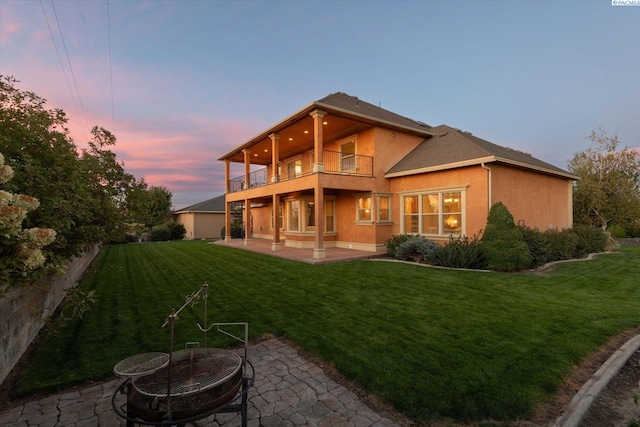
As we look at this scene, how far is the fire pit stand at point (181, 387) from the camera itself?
206 centimetres

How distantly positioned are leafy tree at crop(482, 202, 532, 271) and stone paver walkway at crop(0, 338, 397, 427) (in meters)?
8.65

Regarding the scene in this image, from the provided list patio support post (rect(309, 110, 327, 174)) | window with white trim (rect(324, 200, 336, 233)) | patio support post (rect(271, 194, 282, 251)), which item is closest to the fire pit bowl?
patio support post (rect(309, 110, 327, 174))

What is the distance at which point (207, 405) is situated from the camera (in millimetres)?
2193

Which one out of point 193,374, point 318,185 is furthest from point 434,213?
point 193,374

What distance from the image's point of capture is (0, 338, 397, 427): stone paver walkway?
263 centimetres

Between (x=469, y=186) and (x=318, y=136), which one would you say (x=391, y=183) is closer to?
(x=469, y=186)

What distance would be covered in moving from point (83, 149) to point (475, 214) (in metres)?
13.9

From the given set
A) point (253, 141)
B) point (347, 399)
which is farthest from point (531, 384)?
point (253, 141)

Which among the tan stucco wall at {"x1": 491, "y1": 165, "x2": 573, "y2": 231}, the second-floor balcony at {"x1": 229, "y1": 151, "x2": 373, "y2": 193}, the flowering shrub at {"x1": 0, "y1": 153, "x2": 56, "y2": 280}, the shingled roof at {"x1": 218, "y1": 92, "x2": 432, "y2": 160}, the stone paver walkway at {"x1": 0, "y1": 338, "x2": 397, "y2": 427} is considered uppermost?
the shingled roof at {"x1": 218, "y1": 92, "x2": 432, "y2": 160}

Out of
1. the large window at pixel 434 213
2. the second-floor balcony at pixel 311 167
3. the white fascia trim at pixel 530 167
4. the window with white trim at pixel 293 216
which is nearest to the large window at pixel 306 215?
the window with white trim at pixel 293 216

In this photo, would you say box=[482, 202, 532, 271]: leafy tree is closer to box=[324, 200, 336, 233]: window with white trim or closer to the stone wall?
box=[324, 200, 336, 233]: window with white trim

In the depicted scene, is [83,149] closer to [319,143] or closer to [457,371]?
[319,143]

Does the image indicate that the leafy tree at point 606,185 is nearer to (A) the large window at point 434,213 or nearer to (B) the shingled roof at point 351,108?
(B) the shingled roof at point 351,108

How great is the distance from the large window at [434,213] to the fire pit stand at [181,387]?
11.4m
